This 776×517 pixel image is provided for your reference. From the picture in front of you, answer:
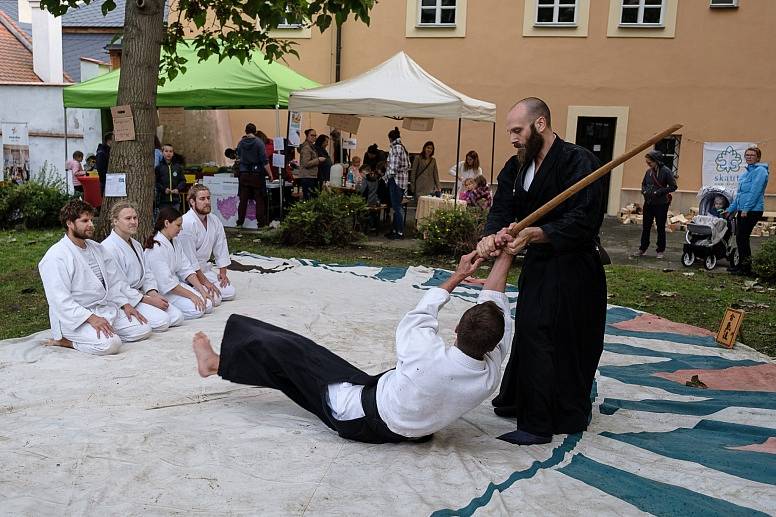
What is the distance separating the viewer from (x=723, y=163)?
1546 cm

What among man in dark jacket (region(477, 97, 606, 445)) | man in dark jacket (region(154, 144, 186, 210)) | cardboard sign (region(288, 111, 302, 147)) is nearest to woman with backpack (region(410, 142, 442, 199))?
cardboard sign (region(288, 111, 302, 147))

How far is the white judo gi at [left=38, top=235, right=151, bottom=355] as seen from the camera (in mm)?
5246

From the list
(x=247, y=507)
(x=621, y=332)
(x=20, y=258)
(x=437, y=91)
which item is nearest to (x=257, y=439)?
(x=247, y=507)

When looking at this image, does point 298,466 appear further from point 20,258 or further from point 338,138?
point 338,138

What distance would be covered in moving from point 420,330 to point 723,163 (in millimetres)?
13841

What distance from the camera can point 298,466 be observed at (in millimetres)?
3367

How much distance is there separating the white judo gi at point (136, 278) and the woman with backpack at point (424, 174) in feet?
26.3

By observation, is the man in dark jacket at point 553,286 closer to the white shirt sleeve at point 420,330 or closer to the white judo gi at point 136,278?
the white shirt sleeve at point 420,330

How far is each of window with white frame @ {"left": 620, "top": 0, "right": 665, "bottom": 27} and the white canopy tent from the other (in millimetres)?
6100

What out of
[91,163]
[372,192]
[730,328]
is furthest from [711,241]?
[91,163]

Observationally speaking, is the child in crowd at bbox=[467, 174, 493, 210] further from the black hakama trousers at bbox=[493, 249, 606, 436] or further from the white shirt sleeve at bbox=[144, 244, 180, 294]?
the black hakama trousers at bbox=[493, 249, 606, 436]

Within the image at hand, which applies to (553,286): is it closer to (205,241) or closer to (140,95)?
(205,241)

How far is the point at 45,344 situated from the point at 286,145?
32.7ft

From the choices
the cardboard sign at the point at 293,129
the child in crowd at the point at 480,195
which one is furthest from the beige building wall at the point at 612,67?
the child in crowd at the point at 480,195
